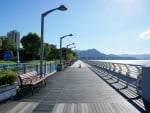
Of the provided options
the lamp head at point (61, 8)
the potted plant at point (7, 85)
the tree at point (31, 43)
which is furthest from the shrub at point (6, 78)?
the tree at point (31, 43)

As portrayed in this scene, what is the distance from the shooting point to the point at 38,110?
37.5 ft

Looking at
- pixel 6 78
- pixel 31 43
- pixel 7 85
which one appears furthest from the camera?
pixel 31 43

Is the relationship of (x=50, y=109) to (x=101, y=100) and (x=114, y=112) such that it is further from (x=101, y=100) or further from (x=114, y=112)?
(x=101, y=100)

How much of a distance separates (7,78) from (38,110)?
294cm

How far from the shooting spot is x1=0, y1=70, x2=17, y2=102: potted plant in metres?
13.0

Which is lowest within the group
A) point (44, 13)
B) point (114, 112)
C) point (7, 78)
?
point (114, 112)

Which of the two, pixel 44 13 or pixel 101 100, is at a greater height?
pixel 44 13

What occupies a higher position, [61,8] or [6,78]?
[61,8]

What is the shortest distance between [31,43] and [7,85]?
269 feet

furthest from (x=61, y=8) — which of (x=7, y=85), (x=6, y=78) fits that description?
(x=7, y=85)

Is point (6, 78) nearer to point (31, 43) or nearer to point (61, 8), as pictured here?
point (61, 8)

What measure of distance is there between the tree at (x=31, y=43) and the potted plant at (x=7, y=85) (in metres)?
79.4

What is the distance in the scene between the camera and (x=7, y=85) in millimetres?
13336

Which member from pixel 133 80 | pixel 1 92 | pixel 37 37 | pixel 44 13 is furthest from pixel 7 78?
pixel 37 37
